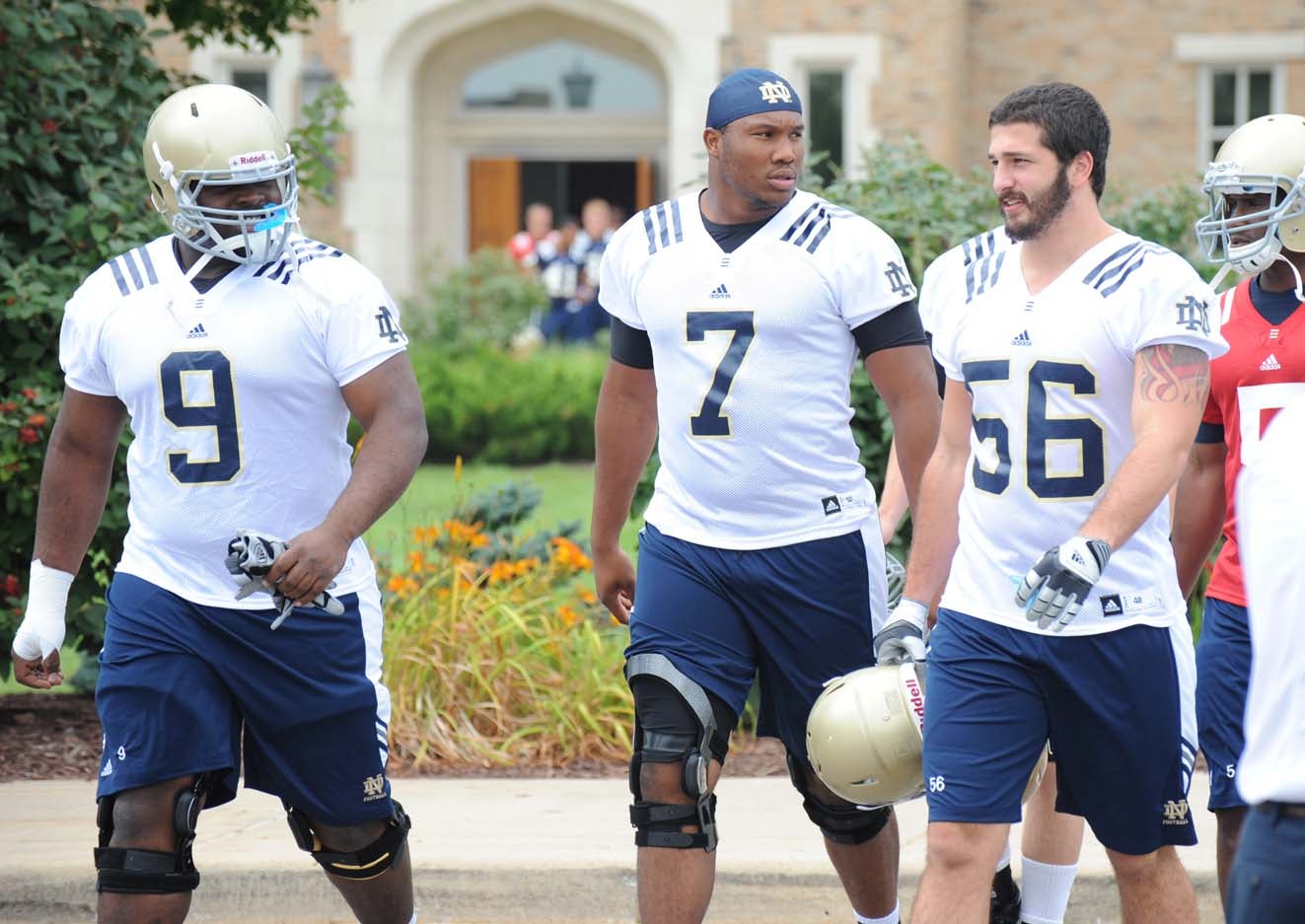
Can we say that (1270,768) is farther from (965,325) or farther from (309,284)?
(309,284)

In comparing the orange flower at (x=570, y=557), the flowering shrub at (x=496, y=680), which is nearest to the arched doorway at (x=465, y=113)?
the orange flower at (x=570, y=557)

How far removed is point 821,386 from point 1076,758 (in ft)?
3.70

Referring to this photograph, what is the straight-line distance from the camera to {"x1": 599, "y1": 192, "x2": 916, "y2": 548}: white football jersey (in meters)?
5.14

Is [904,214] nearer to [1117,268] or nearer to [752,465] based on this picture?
[752,465]

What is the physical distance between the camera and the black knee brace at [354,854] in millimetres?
5008

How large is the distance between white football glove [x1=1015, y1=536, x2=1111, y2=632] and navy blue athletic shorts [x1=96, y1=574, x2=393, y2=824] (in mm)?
1648

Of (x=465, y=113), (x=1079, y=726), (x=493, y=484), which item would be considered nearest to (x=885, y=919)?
(x=1079, y=726)

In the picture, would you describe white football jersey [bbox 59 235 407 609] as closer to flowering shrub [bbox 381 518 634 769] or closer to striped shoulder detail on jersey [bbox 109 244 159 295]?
Answer: striped shoulder detail on jersey [bbox 109 244 159 295]

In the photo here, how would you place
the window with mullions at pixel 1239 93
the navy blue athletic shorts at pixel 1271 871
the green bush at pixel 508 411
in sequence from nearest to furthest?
the navy blue athletic shorts at pixel 1271 871, the green bush at pixel 508 411, the window with mullions at pixel 1239 93

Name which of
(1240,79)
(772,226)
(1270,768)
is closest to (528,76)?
(1240,79)

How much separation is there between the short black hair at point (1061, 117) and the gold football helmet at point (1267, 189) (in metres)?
0.59

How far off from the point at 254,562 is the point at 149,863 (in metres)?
0.74

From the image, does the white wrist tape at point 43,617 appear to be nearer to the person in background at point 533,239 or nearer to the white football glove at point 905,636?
the white football glove at point 905,636

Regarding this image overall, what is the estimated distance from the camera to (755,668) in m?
5.34
